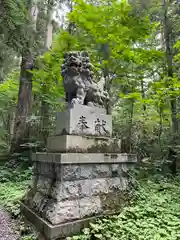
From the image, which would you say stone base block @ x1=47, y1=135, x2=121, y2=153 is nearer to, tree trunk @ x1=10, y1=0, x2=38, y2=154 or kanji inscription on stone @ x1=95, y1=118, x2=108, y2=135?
kanji inscription on stone @ x1=95, y1=118, x2=108, y2=135

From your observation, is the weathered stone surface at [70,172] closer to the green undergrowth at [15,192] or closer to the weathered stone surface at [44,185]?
the weathered stone surface at [44,185]

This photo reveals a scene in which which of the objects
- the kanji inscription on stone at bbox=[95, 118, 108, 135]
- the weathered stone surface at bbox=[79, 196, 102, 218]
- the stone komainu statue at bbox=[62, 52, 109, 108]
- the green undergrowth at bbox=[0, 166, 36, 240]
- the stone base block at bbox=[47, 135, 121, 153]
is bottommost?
the green undergrowth at bbox=[0, 166, 36, 240]

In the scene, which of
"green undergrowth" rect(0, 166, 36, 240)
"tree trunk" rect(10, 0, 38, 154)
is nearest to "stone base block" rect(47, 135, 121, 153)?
"green undergrowth" rect(0, 166, 36, 240)

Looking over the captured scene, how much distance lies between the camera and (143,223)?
108 inches

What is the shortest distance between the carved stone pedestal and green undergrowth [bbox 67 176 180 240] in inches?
7.9

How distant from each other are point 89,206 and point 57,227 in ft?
1.97

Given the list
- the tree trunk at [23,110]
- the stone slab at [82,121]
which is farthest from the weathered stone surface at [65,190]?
the tree trunk at [23,110]

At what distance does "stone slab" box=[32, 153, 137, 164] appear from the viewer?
2758mm

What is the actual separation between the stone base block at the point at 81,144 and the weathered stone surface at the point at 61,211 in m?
0.76

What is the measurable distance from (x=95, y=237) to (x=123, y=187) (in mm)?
1193

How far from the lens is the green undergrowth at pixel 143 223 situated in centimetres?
247

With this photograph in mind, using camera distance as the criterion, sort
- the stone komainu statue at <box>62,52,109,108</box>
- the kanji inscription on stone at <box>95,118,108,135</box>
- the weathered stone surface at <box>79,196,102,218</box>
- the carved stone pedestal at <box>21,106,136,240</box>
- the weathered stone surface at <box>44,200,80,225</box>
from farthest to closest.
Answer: the kanji inscription on stone at <box>95,118,108,135</box>
the stone komainu statue at <box>62,52,109,108</box>
the weathered stone surface at <box>79,196,102,218</box>
the carved stone pedestal at <box>21,106,136,240</box>
the weathered stone surface at <box>44,200,80,225</box>


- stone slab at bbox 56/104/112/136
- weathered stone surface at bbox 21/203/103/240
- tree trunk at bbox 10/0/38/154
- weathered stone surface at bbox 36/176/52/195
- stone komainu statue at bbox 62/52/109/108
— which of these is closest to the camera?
weathered stone surface at bbox 21/203/103/240

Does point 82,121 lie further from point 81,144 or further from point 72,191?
point 72,191
